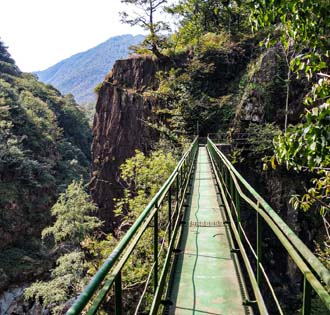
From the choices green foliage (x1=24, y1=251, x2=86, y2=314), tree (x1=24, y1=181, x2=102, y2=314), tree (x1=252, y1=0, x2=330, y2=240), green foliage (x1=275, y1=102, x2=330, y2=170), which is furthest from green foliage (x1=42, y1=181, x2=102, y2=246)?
tree (x1=252, y1=0, x2=330, y2=240)

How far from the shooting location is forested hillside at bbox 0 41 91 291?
3528 cm

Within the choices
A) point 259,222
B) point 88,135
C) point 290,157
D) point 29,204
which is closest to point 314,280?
point 259,222

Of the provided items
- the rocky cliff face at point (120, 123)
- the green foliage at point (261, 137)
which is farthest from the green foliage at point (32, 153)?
the green foliage at point (261, 137)

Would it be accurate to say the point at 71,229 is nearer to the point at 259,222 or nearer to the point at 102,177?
the point at 102,177

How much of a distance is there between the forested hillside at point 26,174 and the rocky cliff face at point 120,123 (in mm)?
11069

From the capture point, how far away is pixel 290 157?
11.7ft

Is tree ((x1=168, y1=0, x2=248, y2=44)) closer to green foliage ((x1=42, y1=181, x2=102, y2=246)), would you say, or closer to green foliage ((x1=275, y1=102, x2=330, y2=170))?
green foliage ((x1=42, y1=181, x2=102, y2=246))

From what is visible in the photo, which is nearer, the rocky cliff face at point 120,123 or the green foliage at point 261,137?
the green foliage at point 261,137

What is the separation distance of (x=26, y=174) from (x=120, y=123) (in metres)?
19.1

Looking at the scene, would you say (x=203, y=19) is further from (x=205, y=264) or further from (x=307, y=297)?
(x=307, y=297)

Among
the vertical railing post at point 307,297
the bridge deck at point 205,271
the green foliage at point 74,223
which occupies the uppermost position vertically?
the vertical railing post at point 307,297

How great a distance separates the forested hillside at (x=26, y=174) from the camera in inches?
1389

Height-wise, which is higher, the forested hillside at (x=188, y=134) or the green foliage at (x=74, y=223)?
the forested hillside at (x=188, y=134)

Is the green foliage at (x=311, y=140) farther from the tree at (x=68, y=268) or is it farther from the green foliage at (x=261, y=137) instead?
the green foliage at (x=261, y=137)
